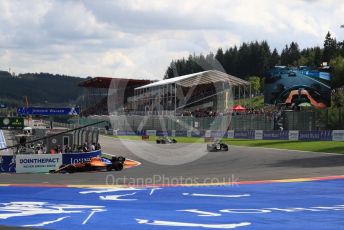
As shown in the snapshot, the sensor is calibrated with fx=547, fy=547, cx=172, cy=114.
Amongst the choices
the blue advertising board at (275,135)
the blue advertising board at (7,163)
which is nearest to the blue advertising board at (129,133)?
the blue advertising board at (275,135)

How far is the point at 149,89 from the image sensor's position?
68.0 metres

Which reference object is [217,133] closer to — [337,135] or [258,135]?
[258,135]

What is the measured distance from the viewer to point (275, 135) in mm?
49625

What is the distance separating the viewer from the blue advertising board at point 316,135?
4244cm

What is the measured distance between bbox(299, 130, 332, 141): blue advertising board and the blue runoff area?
23.0 meters

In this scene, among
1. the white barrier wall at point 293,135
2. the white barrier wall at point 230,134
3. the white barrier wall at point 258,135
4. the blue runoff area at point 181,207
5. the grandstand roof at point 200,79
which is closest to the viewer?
the blue runoff area at point 181,207

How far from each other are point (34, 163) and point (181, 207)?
16.0m

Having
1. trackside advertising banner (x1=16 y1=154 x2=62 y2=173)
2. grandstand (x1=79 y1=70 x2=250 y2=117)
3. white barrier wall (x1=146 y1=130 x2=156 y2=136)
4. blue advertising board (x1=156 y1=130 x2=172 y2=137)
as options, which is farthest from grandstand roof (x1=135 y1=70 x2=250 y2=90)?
white barrier wall (x1=146 y1=130 x2=156 y2=136)

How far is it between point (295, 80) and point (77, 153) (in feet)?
82.9

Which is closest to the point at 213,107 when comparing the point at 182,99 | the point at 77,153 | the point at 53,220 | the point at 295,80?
the point at 182,99

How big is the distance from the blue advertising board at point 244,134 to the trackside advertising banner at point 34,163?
29.2 m

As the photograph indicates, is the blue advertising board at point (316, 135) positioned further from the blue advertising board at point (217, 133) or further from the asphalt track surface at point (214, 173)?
the blue advertising board at point (217, 133)

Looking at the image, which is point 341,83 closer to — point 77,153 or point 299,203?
point 77,153

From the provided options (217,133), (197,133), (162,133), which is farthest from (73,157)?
(162,133)
